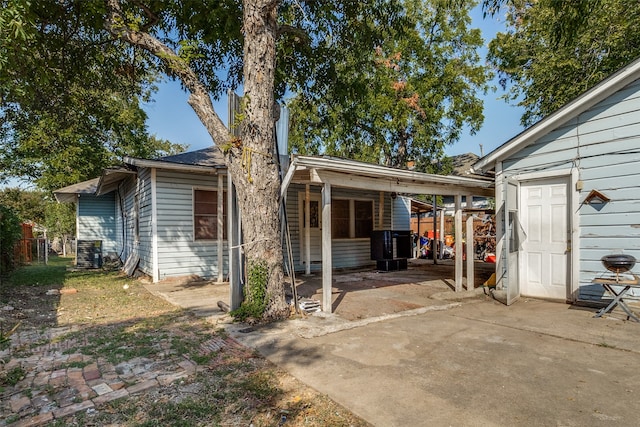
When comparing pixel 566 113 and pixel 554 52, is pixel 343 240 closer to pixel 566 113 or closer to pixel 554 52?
pixel 566 113

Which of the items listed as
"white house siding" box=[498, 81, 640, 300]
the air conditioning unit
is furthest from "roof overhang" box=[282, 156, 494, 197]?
the air conditioning unit

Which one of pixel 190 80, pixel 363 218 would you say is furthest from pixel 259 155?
pixel 363 218

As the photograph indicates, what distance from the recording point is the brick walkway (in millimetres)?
2506

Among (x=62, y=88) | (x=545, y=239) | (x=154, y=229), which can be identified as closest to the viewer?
(x=545, y=239)

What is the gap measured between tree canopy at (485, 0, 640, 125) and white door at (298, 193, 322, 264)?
6.41 meters

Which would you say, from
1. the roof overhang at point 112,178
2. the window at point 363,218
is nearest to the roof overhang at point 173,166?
the roof overhang at point 112,178

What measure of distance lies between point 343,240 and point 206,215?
4.29 metres

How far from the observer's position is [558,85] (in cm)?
1130

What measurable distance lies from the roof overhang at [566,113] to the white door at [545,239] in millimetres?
725

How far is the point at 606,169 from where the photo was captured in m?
5.29

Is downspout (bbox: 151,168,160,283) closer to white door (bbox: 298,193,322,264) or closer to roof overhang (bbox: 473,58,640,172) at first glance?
white door (bbox: 298,193,322,264)

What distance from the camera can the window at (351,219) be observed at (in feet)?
35.2

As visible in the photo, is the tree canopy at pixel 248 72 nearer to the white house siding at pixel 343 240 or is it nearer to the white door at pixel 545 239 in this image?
the white house siding at pixel 343 240

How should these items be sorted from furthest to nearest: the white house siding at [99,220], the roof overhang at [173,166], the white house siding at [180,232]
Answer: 1. the white house siding at [99,220]
2. the white house siding at [180,232]
3. the roof overhang at [173,166]
